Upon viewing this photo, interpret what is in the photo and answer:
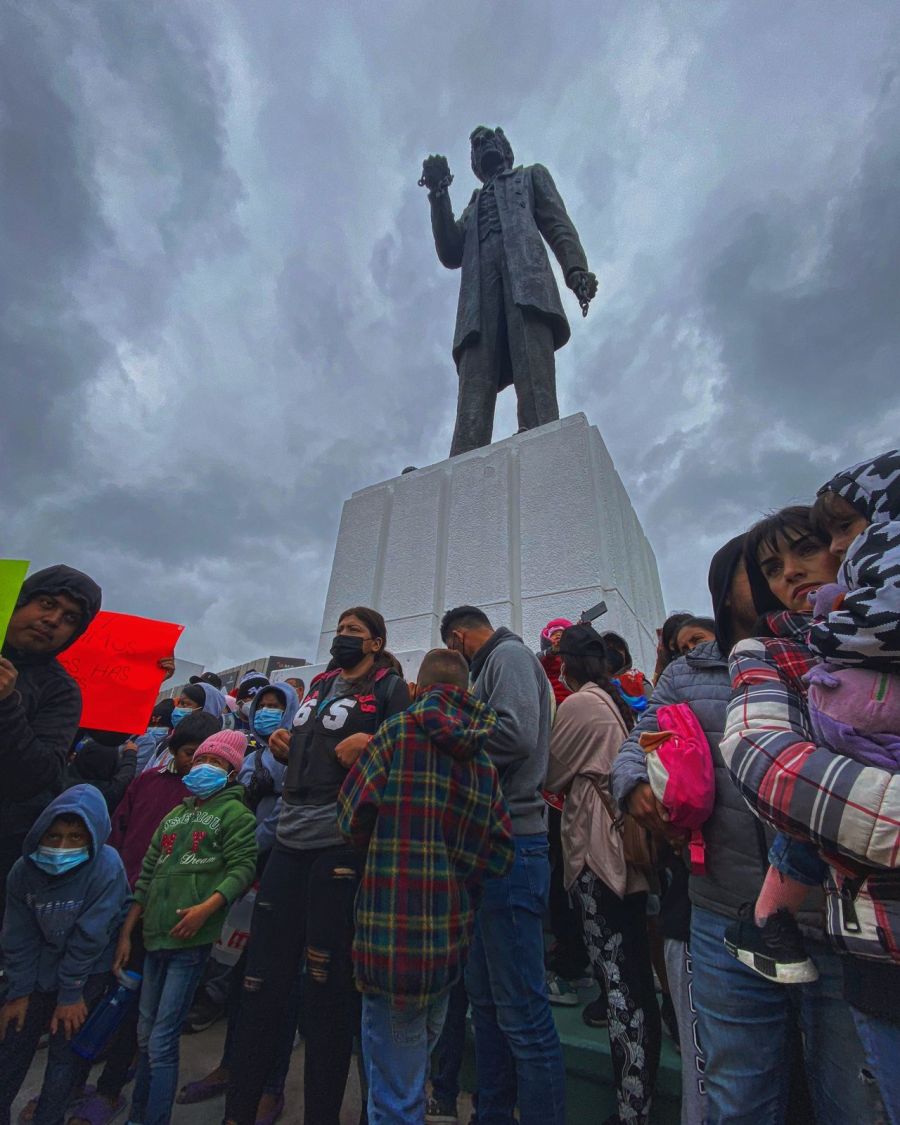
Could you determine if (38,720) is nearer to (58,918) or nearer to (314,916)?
(58,918)

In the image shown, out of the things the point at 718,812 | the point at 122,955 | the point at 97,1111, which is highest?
the point at 718,812

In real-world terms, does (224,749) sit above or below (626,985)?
above

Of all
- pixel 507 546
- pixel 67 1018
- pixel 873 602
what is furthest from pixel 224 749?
pixel 507 546

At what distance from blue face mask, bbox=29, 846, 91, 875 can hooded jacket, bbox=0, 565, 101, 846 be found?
200 mm

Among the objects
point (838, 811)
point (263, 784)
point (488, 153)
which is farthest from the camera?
point (488, 153)

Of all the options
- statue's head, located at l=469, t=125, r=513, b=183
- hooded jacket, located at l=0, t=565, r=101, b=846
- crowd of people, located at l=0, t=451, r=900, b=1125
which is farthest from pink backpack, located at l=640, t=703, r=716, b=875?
statue's head, located at l=469, t=125, r=513, b=183

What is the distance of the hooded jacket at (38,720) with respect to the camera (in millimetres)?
1619

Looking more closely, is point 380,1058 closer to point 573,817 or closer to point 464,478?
point 573,817

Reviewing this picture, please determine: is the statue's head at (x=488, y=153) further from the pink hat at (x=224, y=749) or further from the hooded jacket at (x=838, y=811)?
the hooded jacket at (x=838, y=811)

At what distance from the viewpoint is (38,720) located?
1.81 m

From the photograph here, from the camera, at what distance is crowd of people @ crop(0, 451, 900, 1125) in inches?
35.2

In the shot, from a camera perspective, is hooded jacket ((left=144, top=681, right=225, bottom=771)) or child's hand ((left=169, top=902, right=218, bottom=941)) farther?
hooded jacket ((left=144, top=681, right=225, bottom=771))

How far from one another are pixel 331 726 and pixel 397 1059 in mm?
972

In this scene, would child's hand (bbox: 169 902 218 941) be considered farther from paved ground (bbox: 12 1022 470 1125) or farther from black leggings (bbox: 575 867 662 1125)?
black leggings (bbox: 575 867 662 1125)
